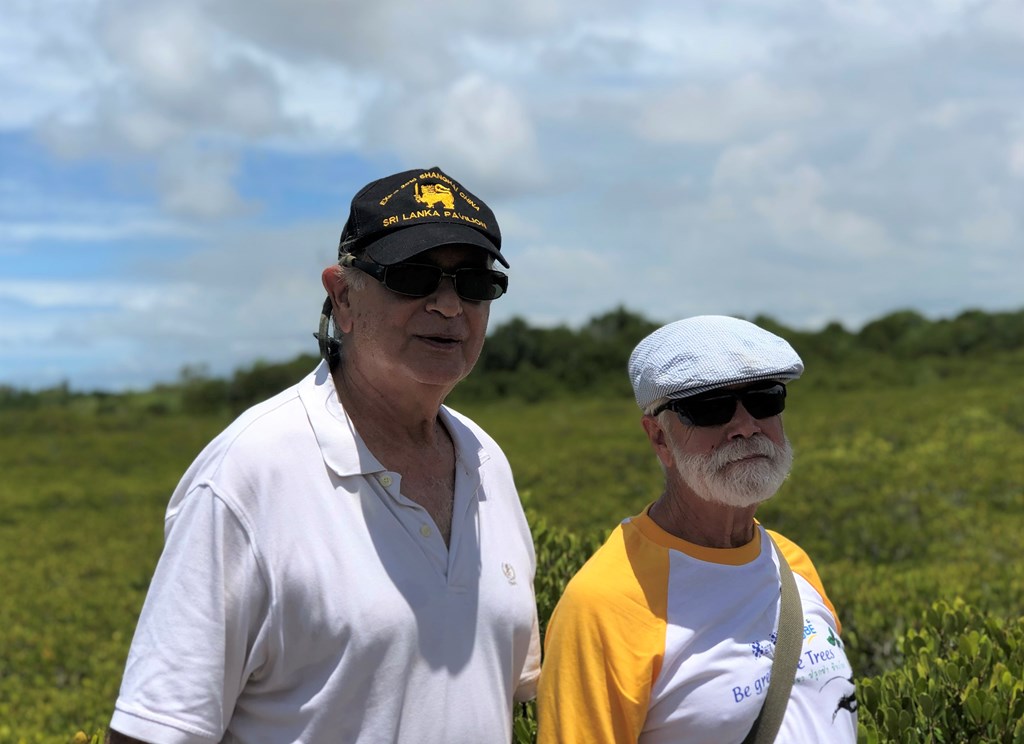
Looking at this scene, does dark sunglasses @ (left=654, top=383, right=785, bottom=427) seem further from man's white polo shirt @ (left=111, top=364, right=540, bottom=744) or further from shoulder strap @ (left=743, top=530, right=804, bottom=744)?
man's white polo shirt @ (left=111, top=364, right=540, bottom=744)

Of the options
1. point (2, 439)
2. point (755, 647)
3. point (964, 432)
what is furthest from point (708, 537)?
point (2, 439)

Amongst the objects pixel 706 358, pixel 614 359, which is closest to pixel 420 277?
pixel 706 358

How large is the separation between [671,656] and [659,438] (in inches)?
23.3

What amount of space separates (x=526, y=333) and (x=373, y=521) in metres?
26.6

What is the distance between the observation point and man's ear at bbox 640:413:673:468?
2.71 metres

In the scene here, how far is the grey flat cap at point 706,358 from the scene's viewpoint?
2549mm

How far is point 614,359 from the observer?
27.1 meters

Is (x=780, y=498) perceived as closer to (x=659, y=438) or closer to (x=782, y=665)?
(x=659, y=438)

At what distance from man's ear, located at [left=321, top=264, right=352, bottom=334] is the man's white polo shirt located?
0.70 feet

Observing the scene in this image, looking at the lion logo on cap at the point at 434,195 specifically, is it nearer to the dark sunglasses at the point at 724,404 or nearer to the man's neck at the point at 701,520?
the dark sunglasses at the point at 724,404

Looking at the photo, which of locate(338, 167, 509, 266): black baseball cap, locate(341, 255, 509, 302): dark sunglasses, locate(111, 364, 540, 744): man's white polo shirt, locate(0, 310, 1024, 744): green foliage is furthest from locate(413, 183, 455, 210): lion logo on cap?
locate(0, 310, 1024, 744): green foliage

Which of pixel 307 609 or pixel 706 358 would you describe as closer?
pixel 307 609

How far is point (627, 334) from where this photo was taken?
94.3 ft

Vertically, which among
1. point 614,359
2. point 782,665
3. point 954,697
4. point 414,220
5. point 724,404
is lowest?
point 954,697
